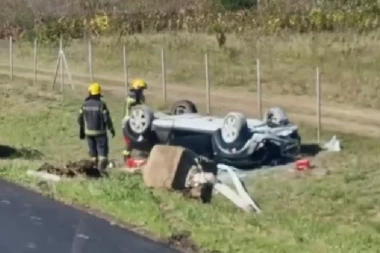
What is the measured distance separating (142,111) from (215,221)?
7981mm

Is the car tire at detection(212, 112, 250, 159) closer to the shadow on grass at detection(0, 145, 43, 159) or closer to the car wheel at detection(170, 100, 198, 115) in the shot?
the car wheel at detection(170, 100, 198, 115)

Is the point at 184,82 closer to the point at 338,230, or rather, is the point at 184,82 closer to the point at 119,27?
the point at 119,27

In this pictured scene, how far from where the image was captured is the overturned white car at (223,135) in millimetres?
17109

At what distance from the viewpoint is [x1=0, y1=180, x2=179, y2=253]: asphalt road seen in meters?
9.60

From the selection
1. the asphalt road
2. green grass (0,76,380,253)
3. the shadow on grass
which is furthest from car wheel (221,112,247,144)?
the asphalt road

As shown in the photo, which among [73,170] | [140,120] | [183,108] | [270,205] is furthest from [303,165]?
[73,170]

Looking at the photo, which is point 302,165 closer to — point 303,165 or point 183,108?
point 303,165

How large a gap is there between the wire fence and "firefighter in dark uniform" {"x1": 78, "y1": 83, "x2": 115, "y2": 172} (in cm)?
541

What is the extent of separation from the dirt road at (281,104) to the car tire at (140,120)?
484 centimetres

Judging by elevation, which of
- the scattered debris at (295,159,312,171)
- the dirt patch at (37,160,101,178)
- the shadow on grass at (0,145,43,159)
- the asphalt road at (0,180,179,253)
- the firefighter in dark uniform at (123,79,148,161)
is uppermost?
the firefighter in dark uniform at (123,79,148,161)

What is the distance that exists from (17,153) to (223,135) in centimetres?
343

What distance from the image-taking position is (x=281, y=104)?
25859 millimetres

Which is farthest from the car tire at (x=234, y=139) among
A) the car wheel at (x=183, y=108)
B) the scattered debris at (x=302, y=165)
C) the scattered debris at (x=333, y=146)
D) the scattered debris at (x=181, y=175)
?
the scattered debris at (x=181, y=175)

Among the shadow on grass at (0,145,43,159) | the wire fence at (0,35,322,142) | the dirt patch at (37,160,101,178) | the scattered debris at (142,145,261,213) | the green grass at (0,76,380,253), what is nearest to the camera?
the green grass at (0,76,380,253)
